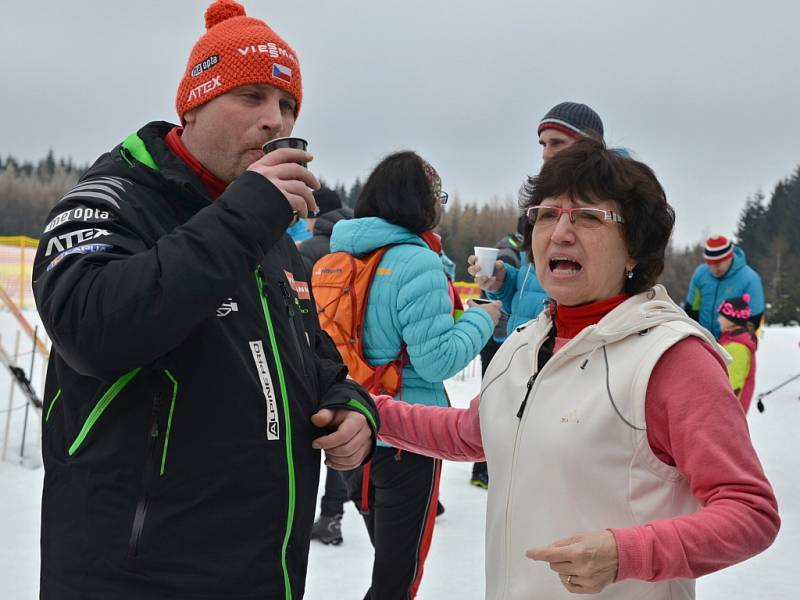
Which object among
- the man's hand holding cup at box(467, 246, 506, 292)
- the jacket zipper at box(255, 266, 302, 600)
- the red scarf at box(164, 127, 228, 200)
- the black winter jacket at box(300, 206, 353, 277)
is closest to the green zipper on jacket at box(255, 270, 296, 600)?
Answer: the jacket zipper at box(255, 266, 302, 600)

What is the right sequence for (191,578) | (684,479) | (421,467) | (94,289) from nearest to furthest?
(94,289), (191,578), (684,479), (421,467)

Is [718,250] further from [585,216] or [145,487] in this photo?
[145,487]

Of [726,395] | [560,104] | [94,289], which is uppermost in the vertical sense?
[560,104]

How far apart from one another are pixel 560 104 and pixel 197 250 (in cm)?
310

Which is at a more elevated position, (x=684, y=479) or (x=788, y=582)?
(x=684, y=479)

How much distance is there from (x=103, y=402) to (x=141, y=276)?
326 mm

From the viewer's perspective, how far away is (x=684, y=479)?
1687 mm

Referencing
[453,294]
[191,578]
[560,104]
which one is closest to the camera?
[191,578]

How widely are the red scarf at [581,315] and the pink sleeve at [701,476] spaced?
0.94 ft

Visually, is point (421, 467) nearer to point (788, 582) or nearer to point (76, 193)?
point (76, 193)

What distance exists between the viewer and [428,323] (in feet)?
10.5

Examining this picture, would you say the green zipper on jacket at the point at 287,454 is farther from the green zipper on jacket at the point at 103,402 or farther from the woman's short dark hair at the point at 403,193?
the woman's short dark hair at the point at 403,193

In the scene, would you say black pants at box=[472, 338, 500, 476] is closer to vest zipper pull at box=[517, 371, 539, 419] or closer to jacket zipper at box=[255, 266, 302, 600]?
vest zipper pull at box=[517, 371, 539, 419]

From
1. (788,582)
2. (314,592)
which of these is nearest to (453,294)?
(314,592)
